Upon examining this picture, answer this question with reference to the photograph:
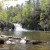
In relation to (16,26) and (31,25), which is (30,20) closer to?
(31,25)

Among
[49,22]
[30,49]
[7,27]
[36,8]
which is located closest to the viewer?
[30,49]

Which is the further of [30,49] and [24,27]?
[24,27]

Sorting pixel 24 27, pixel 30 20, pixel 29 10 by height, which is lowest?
pixel 24 27

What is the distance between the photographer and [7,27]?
51312 mm

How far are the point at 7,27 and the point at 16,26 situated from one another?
4.56m

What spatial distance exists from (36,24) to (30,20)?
3357 mm

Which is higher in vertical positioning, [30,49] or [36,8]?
[36,8]

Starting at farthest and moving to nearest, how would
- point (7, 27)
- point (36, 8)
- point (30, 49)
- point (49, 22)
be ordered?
point (36, 8), point (7, 27), point (49, 22), point (30, 49)

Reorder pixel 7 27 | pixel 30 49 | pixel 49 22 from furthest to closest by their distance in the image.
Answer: pixel 7 27 < pixel 49 22 < pixel 30 49

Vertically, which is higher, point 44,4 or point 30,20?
point 44,4

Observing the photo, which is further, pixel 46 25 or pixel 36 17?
pixel 36 17

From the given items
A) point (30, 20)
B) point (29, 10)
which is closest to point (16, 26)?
point (30, 20)

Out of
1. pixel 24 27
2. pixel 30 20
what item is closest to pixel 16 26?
pixel 24 27

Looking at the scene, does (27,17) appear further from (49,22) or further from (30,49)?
(30,49)
